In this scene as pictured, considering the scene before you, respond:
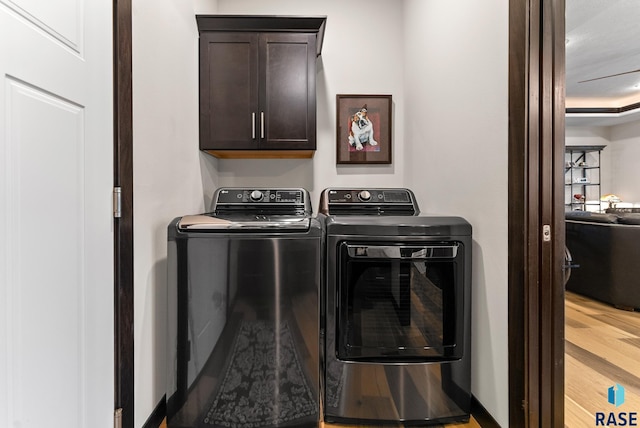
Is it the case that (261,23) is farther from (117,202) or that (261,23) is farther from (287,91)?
(117,202)

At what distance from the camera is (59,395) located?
0.91 meters

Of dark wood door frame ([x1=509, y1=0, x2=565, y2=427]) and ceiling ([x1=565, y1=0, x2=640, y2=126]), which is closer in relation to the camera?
dark wood door frame ([x1=509, y1=0, x2=565, y2=427])

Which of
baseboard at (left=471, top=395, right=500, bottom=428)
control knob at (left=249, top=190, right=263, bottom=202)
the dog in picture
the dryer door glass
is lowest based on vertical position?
baseboard at (left=471, top=395, right=500, bottom=428)

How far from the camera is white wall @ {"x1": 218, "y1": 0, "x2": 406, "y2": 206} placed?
2.39 metres

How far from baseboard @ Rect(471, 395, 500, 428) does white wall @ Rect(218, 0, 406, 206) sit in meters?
1.55

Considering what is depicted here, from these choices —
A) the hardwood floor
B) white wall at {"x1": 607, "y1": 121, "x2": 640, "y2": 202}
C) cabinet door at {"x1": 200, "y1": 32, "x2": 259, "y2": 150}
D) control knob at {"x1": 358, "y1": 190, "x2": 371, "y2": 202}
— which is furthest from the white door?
white wall at {"x1": 607, "y1": 121, "x2": 640, "y2": 202}

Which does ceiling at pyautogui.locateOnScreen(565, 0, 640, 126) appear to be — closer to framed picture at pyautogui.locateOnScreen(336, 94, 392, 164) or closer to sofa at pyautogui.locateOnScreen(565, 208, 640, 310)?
sofa at pyautogui.locateOnScreen(565, 208, 640, 310)

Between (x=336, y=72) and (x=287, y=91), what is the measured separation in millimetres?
585

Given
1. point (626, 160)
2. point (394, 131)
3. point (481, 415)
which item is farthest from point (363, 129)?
point (626, 160)

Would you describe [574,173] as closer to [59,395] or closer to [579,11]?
[579,11]

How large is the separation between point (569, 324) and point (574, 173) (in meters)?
5.92

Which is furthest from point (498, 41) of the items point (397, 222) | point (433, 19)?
point (397, 222)

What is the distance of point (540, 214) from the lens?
3.96ft

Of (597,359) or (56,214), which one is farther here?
(597,359)
